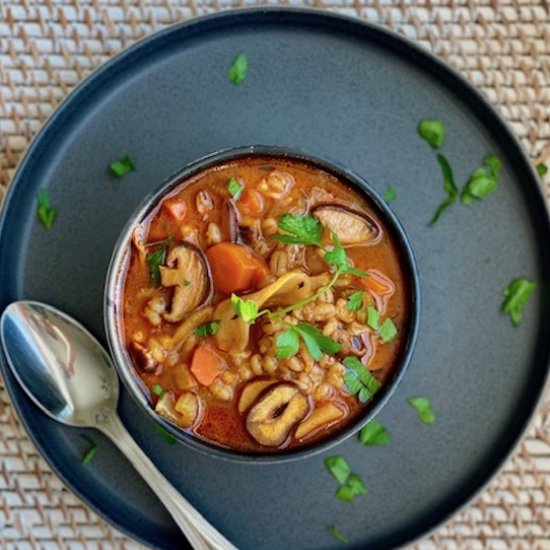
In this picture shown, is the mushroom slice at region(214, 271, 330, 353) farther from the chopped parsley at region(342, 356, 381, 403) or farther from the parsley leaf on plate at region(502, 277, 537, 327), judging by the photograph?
the parsley leaf on plate at region(502, 277, 537, 327)

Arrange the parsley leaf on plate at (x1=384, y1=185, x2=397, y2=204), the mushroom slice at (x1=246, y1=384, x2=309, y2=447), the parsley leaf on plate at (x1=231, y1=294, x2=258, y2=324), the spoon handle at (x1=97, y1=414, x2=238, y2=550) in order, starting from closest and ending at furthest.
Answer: the parsley leaf on plate at (x1=231, y1=294, x2=258, y2=324) < the mushroom slice at (x1=246, y1=384, x2=309, y2=447) < the spoon handle at (x1=97, y1=414, x2=238, y2=550) < the parsley leaf on plate at (x1=384, y1=185, x2=397, y2=204)

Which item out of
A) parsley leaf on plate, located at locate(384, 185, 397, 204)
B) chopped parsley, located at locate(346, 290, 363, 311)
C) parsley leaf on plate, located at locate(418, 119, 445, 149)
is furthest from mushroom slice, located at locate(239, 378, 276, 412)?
parsley leaf on plate, located at locate(418, 119, 445, 149)

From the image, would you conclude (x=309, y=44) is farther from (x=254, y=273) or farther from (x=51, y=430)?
(x=51, y=430)

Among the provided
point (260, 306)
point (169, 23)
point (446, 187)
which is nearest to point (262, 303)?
point (260, 306)

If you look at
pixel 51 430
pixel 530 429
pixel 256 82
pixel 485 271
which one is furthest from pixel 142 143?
pixel 530 429

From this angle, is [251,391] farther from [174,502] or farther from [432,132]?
[432,132]

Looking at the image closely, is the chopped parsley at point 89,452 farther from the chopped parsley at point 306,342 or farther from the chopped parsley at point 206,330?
the chopped parsley at point 306,342
